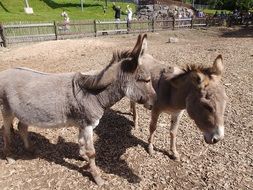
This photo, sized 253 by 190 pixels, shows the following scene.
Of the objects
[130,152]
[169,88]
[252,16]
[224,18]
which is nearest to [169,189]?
[130,152]

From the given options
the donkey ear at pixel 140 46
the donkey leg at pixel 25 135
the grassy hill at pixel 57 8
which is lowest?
the donkey leg at pixel 25 135

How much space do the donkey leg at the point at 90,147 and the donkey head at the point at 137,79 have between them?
0.87 m

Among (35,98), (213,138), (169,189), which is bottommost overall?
(169,189)

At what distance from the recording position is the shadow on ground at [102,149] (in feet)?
17.5

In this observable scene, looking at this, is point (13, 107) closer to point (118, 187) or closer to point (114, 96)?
point (114, 96)

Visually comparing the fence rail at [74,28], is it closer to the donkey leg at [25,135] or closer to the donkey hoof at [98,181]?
the donkey leg at [25,135]

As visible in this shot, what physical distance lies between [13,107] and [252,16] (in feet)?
117

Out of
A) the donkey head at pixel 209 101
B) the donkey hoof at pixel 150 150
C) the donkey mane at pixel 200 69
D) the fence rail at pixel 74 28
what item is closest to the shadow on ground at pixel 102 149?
the donkey hoof at pixel 150 150

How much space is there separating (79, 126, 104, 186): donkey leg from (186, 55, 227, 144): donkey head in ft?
5.18

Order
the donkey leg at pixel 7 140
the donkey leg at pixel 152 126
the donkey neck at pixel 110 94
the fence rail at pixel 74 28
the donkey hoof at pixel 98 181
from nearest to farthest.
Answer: the donkey neck at pixel 110 94 → the donkey hoof at pixel 98 181 → the donkey leg at pixel 7 140 → the donkey leg at pixel 152 126 → the fence rail at pixel 74 28

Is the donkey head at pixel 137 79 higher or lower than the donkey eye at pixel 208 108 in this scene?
higher

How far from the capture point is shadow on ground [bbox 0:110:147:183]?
210 inches

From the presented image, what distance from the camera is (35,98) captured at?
4645 mm

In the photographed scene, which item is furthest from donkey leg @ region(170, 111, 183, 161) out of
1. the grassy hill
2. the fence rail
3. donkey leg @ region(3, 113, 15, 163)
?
the grassy hill
